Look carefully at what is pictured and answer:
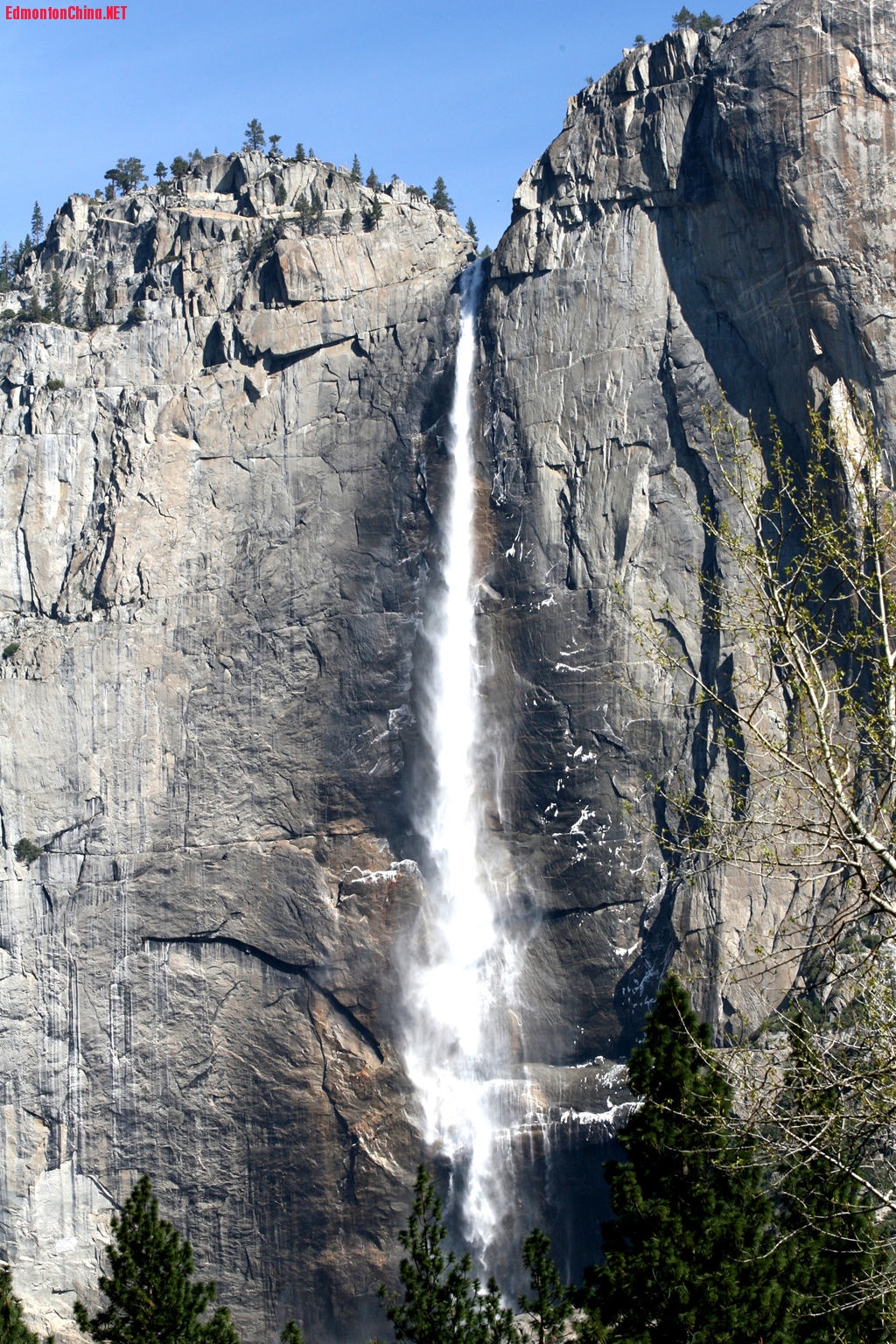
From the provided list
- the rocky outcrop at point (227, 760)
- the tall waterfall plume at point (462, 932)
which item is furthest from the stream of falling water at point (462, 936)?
the rocky outcrop at point (227, 760)

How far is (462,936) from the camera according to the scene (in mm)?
51281

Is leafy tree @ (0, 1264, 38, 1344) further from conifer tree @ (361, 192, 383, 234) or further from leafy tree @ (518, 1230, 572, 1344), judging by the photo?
conifer tree @ (361, 192, 383, 234)

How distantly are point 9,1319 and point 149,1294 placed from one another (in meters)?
4.44

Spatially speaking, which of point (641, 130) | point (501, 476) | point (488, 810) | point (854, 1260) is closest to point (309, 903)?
point (488, 810)

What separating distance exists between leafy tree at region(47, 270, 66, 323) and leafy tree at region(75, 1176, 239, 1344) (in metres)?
41.9

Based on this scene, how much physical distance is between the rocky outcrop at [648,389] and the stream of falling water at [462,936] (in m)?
1.07

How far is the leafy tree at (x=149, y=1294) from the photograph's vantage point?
80.5 feet

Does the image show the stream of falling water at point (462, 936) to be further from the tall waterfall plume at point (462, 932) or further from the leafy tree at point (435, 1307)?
the leafy tree at point (435, 1307)

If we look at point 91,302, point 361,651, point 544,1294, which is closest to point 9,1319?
point 544,1294

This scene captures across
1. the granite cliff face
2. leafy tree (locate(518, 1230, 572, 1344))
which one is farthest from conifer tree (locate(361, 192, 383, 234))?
leafy tree (locate(518, 1230, 572, 1344))

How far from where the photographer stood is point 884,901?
46.6 ft

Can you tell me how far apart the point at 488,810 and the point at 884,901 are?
36.9 m

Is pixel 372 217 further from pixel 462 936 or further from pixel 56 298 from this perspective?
pixel 462 936

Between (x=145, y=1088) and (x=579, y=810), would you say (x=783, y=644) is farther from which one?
(x=145, y=1088)
